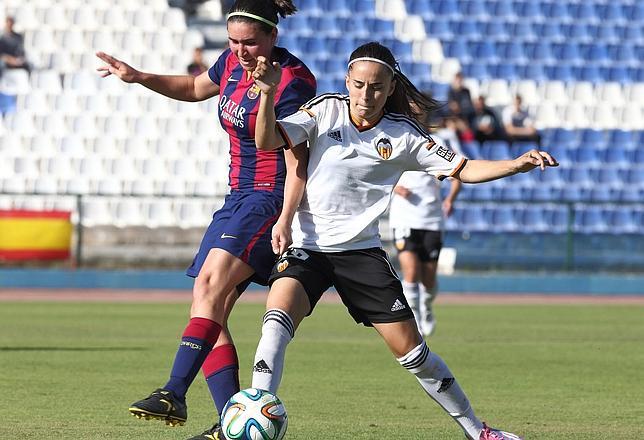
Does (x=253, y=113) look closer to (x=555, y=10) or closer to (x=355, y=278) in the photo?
(x=355, y=278)

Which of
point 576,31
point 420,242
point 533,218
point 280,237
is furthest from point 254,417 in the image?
point 576,31

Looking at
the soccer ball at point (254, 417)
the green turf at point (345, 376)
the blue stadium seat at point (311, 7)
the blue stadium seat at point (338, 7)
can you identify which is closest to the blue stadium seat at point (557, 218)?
the green turf at point (345, 376)

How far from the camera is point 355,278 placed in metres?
6.60

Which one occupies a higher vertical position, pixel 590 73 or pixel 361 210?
pixel 590 73

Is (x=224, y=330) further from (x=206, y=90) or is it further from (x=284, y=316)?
(x=206, y=90)

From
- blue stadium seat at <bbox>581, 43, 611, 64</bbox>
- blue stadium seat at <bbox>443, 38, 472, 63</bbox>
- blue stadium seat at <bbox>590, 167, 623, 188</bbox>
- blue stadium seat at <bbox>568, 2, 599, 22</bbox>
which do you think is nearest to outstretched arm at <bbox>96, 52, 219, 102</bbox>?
blue stadium seat at <bbox>590, 167, 623, 188</bbox>

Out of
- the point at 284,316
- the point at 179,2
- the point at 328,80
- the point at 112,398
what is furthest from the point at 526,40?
the point at 284,316

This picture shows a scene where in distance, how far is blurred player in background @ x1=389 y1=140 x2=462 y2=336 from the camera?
13883 millimetres

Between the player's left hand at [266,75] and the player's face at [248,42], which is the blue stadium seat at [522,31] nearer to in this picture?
the player's face at [248,42]

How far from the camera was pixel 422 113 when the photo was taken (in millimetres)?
7070

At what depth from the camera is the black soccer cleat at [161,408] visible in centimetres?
599

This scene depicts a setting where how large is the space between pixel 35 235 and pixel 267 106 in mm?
15283

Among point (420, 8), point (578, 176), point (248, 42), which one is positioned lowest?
point (578, 176)

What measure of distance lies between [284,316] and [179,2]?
21270mm
